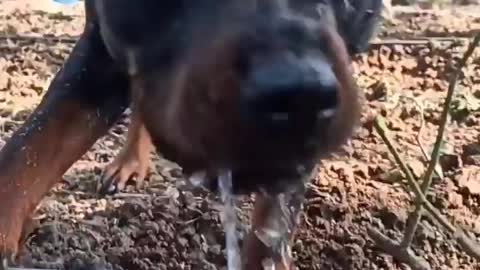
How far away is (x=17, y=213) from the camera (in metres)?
3.05

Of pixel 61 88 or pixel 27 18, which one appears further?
pixel 27 18

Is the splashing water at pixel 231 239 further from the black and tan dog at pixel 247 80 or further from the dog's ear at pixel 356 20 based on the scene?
the dog's ear at pixel 356 20

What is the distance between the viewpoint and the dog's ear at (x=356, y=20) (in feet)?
8.20

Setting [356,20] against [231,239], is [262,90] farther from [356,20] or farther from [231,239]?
[231,239]

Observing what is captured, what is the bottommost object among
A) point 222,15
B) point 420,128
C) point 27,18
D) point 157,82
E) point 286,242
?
point 27,18

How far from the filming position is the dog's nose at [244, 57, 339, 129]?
199 centimetres

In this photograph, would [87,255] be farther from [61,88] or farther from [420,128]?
[420,128]

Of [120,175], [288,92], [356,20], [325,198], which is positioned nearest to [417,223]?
[325,198]

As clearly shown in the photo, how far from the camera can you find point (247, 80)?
2.00 m

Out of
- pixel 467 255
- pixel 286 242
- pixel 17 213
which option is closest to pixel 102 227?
pixel 17 213

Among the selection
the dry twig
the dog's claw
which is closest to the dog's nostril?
the dry twig

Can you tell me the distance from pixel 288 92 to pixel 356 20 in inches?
27.0

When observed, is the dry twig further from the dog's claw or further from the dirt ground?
the dog's claw

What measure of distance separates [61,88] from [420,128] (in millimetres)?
1289
